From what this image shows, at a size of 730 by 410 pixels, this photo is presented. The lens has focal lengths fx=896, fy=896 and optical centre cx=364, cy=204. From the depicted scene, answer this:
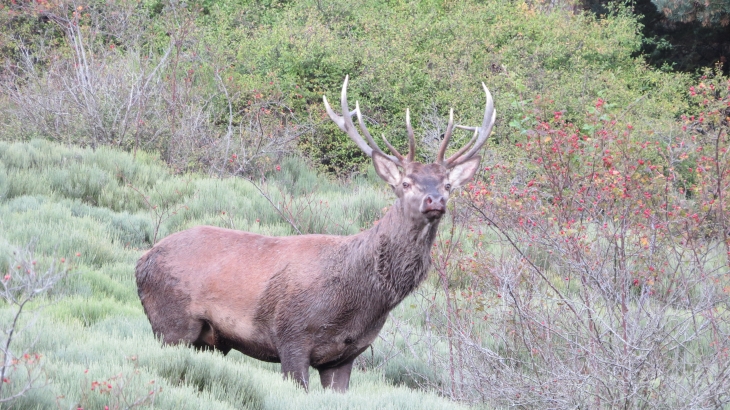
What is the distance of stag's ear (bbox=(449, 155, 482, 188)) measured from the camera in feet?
22.5

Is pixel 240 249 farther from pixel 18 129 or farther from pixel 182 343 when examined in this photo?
pixel 18 129

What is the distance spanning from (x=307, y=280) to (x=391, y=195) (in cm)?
685

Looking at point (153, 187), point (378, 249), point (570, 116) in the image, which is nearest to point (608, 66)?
point (570, 116)

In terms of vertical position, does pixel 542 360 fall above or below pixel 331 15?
below

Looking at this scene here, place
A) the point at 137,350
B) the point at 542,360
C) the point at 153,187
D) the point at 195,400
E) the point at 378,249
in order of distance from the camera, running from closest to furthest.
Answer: the point at 195,400
the point at 137,350
the point at 378,249
the point at 542,360
the point at 153,187

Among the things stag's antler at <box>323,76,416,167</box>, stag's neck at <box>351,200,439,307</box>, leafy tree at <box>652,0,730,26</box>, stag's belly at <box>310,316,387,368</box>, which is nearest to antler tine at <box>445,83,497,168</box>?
stag's antler at <box>323,76,416,167</box>

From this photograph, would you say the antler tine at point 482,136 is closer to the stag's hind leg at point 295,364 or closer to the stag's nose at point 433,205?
the stag's nose at point 433,205

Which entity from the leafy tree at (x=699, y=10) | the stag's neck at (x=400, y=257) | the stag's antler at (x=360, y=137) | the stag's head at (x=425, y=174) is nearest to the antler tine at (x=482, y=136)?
the stag's head at (x=425, y=174)

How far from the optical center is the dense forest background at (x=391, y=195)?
22.5 feet

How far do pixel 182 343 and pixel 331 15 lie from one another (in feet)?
50.4

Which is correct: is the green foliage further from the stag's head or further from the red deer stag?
the red deer stag

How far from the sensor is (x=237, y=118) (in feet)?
54.3

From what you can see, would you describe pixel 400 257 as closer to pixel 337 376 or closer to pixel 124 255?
pixel 337 376

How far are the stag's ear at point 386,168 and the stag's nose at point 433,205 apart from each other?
590 millimetres
